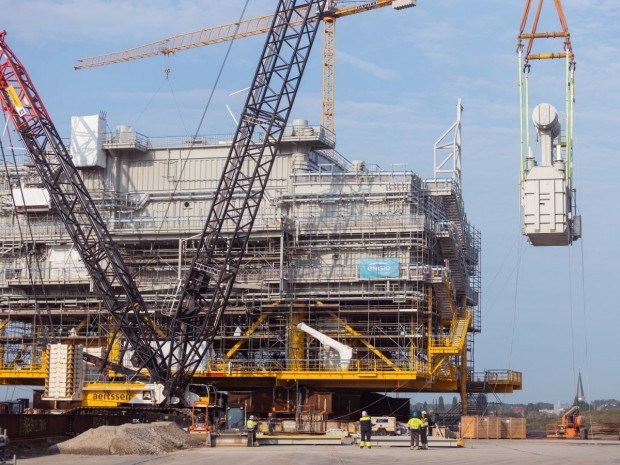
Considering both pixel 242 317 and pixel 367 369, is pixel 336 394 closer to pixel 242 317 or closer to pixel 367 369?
pixel 367 369

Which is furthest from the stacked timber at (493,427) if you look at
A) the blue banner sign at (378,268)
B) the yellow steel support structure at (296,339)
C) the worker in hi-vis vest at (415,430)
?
the worker in hi-vis vest at (415,430)

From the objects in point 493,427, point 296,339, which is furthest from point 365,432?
point 296,339

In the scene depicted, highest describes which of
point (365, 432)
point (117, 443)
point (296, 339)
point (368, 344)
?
point (296, 339)

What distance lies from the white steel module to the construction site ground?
10819mm

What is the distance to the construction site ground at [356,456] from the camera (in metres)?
44.9

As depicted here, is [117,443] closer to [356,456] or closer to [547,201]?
[356,456]

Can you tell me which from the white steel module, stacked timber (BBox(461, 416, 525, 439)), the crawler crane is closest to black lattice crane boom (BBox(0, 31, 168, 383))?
the crawler crane

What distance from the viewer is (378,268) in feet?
270

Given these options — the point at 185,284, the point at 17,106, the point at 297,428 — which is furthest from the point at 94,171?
the point at 297,428

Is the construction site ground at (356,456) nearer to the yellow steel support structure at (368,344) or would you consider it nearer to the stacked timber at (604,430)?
the stacked timber at (604,430)

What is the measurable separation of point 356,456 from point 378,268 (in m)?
34.2

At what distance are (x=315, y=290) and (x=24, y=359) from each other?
24653 millimetres

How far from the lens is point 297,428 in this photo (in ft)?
240

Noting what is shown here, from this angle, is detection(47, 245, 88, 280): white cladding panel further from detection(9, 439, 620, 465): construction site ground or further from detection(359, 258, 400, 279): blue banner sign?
detection(9, 439, 620, 465): construction site ground
